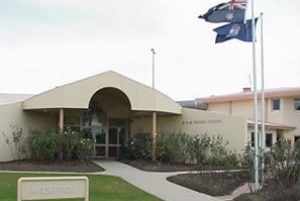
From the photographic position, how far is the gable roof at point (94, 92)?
92.3 feet

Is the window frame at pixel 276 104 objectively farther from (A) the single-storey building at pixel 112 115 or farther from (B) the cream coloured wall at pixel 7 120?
(B) the cream coloured wall at pixel 7 120

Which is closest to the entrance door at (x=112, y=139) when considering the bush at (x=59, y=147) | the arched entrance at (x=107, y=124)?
the arched entrance at (x=107, y=124)

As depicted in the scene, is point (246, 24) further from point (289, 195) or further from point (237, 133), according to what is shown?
point (237, 133)

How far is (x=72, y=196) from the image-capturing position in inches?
448

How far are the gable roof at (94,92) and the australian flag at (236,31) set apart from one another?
10742 millimetres

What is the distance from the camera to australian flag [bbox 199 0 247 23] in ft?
62.6

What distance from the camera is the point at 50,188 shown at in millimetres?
11125

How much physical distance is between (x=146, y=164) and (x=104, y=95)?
8.21 metres

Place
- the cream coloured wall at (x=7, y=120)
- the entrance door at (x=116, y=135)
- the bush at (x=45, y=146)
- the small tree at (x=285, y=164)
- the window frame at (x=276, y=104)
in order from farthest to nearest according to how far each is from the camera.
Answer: the window frame at (x=276, y=104)
the entrance door at (x=116, y=135)
the cream coloured wall at (x=7, y=120)
the bush at (x=45, y=146)
the small tree at (x=285, y=164)

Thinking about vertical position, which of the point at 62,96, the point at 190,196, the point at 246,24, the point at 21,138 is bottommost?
the point at 190,196

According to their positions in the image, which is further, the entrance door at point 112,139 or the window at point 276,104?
the window at point 276,104

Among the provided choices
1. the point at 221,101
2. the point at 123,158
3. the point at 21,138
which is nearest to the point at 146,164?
the point at 123,158

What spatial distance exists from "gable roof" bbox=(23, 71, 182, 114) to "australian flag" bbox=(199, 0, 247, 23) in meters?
10.9

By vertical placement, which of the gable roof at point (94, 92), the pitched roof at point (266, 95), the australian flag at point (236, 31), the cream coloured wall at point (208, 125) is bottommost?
the cream coloured wall at point (208, 125)
